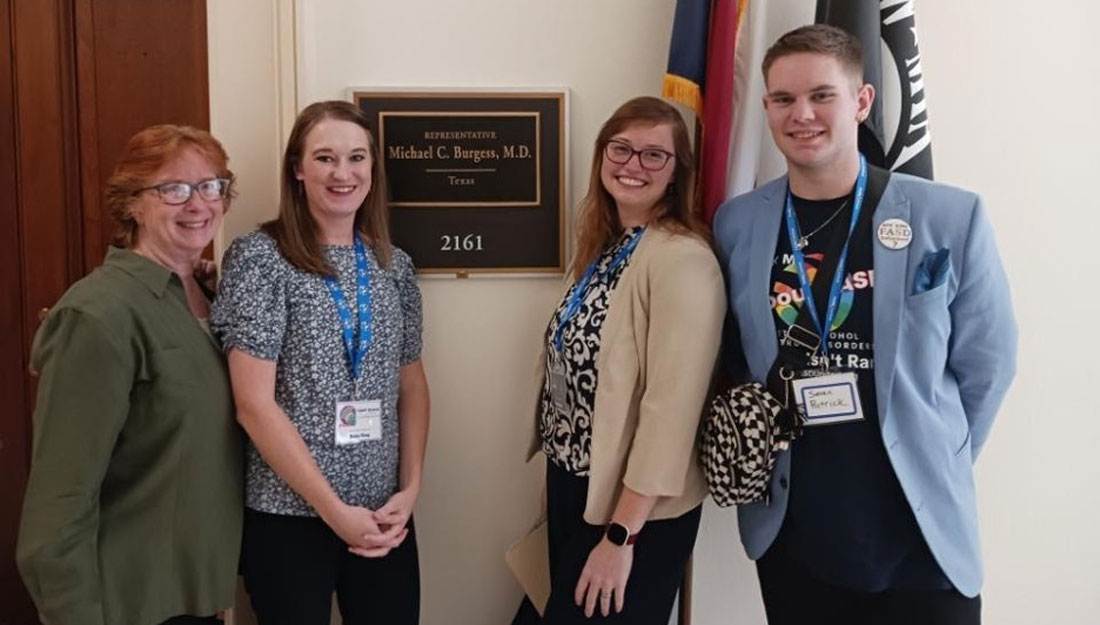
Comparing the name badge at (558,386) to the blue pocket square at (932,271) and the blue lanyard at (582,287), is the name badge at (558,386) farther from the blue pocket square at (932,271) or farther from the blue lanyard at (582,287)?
the blue pocket square at (932,271)

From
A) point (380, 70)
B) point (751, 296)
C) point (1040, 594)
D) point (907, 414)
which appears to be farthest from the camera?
point (1040, 594)

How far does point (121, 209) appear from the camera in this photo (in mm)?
1562

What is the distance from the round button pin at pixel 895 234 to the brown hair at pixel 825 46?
0.28 metres

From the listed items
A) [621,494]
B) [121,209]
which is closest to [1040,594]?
[621,494]

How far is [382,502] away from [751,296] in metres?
0.93

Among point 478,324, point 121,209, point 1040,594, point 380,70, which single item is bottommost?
point 1040,594

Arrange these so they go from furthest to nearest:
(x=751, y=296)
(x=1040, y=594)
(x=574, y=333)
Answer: (x=1040, y=594) → (x=574, y=333) → (x=751, y=296)

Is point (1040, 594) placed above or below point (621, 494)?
below

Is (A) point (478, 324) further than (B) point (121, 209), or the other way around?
(A) point (478, 324)

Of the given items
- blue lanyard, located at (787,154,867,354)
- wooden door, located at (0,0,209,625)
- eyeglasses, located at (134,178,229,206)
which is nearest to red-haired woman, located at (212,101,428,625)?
eyeglasses, located at (134,178,229,206)

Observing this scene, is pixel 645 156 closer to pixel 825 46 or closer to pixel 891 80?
pixel 825 46

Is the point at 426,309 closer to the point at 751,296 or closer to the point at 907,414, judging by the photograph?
the point at 751,296

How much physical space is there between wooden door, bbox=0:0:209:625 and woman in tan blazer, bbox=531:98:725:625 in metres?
1.22

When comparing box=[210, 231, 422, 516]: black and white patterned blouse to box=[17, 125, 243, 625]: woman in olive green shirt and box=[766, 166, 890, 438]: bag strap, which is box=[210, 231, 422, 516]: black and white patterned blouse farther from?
box=[766, 166, 890, 438]: bag strap
